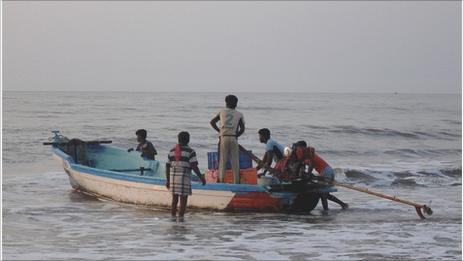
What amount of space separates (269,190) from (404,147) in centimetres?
1972

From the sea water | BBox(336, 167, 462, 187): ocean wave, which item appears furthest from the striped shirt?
BBox(336, 167, 462, 187): ocean wave

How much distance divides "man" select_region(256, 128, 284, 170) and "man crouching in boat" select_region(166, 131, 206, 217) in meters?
0.96

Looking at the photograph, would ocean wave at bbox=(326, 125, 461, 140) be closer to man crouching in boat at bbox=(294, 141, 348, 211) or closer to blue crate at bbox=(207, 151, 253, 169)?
man crouching in boat at bbox=(294, 141, 348, 211)

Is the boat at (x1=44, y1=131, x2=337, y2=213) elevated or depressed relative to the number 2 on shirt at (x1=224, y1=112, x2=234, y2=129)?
depressed

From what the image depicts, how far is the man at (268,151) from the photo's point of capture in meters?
11.4

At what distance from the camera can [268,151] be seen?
11.5 m

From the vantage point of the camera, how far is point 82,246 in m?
9.07

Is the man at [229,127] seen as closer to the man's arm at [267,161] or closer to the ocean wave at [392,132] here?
the man's arm at [267,161]

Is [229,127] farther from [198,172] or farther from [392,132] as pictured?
[392,132]

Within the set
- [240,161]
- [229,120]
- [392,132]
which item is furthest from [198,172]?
[392,132]

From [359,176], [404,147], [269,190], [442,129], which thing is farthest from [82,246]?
[442,129]

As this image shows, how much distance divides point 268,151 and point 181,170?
145 centimetres

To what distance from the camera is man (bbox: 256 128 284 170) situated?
11367mm

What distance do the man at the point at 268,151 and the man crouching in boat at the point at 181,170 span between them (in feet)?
3.14
